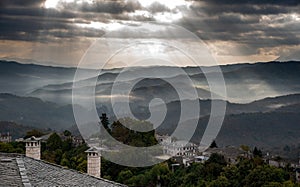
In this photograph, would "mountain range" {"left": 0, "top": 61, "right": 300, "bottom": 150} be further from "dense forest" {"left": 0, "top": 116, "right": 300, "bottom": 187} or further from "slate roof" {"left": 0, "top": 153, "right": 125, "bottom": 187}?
"slate roof" {"left": 0, "top": 153, "right": 125, "bottom": 187}

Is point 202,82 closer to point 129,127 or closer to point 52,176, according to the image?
point 129,127

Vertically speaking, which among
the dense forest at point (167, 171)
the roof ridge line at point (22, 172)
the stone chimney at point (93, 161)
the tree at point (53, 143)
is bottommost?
the dense forest at point (167, 171)

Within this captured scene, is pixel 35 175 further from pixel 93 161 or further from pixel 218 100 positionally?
pixel 218 100

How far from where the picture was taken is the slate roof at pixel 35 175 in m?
9.77

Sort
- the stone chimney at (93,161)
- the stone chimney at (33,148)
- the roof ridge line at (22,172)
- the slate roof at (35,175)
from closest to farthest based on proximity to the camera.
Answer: the roof ridge line at (22,172) → the slate roof at (35,175) → the stone chimney at (93,161) → the stone chimney at (33,148)

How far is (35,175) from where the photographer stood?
35.3ft

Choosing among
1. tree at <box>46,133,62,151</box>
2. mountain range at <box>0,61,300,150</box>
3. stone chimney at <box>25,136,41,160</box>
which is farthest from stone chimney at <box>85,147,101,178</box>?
mountain range at <box>0,61,300,150</box>

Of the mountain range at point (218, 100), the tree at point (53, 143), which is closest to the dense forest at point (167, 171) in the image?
the tree at point (53, 143)

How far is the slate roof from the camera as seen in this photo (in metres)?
9.77

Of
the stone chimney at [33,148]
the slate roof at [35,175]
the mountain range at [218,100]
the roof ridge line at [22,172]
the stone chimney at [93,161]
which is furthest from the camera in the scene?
the mountain range at [218,100]

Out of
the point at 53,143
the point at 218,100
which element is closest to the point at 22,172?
the point at 53,143

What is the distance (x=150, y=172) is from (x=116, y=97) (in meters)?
10.5

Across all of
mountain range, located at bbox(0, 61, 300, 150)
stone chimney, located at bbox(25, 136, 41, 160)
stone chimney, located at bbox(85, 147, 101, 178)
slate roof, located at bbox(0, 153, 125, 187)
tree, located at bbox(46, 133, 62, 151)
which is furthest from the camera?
mountain range, located at bbox(0, 61, 300, 150)

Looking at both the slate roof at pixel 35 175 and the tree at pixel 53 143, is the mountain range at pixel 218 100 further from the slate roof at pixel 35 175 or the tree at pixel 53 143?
the slate roof at pixel 35 175
